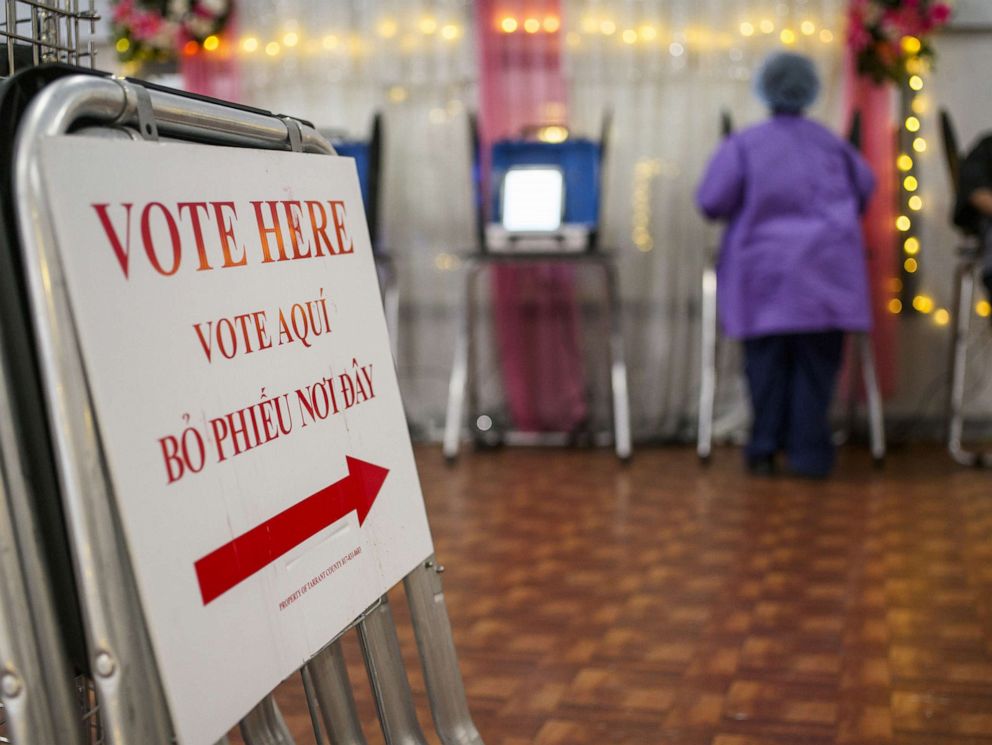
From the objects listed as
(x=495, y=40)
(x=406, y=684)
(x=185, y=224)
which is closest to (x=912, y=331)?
(x=495, y=40)

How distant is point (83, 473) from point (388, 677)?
0.46m

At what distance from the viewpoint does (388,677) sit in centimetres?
111

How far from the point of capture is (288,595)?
92 centimetres

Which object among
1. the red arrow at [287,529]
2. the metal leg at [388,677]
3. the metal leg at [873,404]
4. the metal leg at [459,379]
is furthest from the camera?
the metal leg at [459,379]

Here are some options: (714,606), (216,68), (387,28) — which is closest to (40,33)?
(714,606)

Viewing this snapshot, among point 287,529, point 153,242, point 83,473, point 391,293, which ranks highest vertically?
point 153,242

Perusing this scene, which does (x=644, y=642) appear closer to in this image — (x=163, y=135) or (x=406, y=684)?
(x=406, y=684)

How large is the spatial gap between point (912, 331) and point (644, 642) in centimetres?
263

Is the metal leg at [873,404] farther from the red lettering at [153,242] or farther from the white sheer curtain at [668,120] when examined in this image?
the red lettering at [153,242]

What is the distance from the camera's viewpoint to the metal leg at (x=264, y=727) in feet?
3.40

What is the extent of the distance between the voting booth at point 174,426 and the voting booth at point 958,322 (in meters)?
3.31

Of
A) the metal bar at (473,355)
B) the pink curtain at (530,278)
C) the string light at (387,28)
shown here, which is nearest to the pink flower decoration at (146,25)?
the string light at (387,28)

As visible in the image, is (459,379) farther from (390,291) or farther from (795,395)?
(795,395)

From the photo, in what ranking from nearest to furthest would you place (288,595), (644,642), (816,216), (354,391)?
(288,595)
(354,391)
(644,642)
(816,216)
